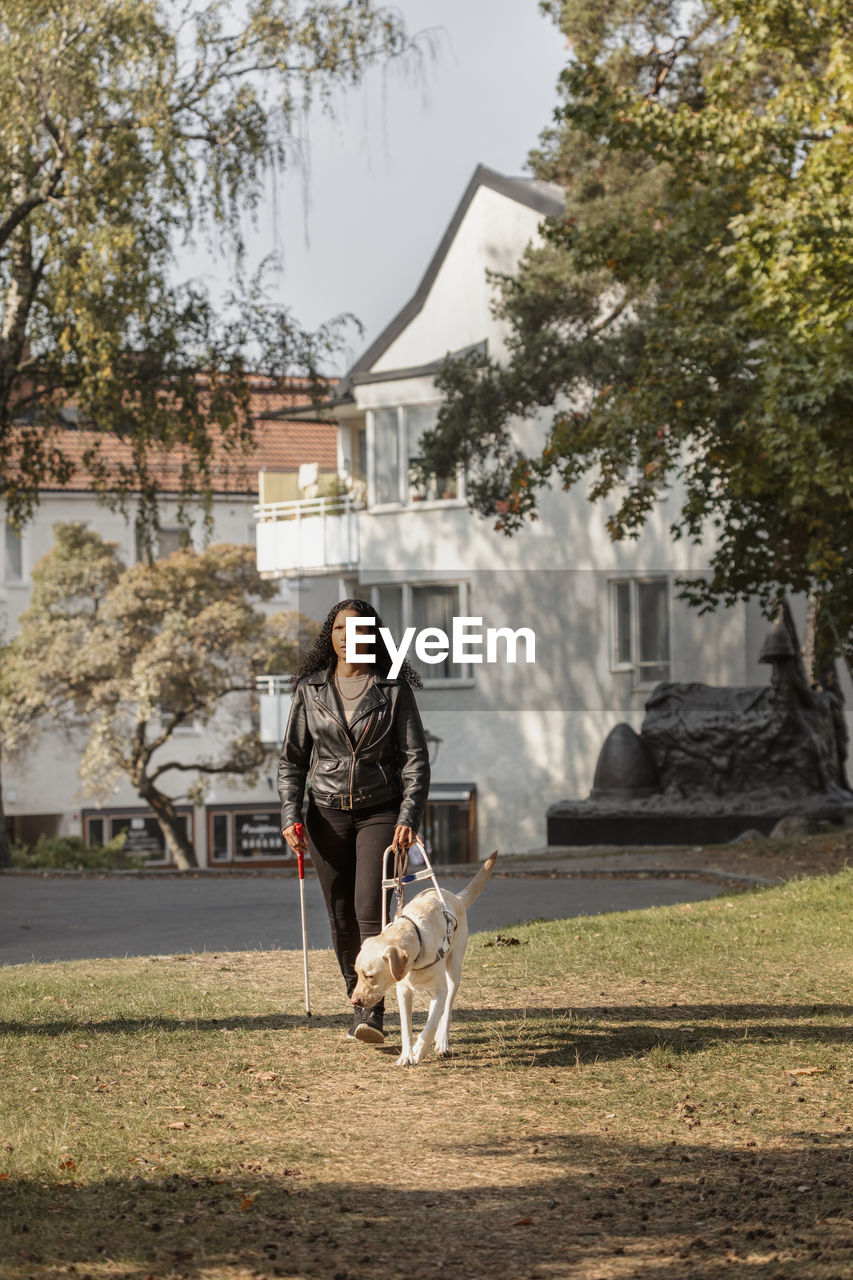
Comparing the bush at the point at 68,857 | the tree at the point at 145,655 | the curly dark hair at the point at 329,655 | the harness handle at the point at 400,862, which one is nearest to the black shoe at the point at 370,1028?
the harness handle at the point at 400,862

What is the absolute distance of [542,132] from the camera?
97.2 ft

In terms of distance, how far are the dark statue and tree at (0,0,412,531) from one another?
339 inches

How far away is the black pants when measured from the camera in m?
7.31

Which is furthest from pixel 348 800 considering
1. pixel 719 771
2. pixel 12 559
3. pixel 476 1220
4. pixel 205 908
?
pixel 12 559

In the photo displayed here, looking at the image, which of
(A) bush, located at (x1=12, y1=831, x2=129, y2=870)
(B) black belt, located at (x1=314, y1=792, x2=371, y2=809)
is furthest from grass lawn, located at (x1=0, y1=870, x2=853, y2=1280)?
(A) bush, located at (x1=12, y1=831, x2=129, y2=870)

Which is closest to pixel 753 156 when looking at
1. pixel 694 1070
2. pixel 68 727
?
pixel 694 1070

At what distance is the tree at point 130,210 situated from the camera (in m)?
18.7

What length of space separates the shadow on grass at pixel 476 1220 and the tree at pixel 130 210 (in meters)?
14.6

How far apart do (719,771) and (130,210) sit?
12.5 metres

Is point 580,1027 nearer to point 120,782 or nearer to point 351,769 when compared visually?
point 351,769

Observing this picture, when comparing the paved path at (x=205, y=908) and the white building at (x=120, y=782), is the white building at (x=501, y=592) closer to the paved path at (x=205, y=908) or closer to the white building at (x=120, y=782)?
the white building at (x=120, y=782)

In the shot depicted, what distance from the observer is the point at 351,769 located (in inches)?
288

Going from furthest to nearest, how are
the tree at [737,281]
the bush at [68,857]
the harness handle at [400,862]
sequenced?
the bush at [68,857] < the tree at [737,281] < the harness handle at [400,862]
